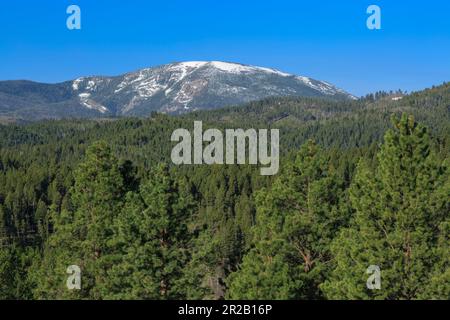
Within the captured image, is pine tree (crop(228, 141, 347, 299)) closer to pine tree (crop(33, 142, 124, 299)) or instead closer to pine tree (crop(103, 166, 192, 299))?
pine tree (crop(103, 166, 192, 299))

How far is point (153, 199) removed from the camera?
35.6 meters

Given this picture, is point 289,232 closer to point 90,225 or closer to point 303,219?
point 303,219

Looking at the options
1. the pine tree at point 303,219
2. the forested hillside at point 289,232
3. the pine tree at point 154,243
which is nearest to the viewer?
the forested hillside at point 289,232

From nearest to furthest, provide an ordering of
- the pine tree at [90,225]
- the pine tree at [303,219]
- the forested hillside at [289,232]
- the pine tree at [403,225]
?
the pine tree at [403,225], the forested hillside at [289,232], the pine tree at [303,219], the pine tree at [90,225]

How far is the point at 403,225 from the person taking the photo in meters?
31.0

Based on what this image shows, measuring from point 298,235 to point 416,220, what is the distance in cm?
964

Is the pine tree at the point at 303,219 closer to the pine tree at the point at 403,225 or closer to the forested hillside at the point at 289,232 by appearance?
the forested hillside at the point at 289,232

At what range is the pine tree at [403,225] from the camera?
1198 inches

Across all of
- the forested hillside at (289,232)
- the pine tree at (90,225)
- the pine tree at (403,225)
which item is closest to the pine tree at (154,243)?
the forested hillside at (289,232)

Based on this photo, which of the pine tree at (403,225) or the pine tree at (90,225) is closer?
the pine tree at (403,225)

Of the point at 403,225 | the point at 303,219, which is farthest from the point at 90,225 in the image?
the point at 403,225

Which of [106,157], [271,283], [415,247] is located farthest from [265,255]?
[106,157]

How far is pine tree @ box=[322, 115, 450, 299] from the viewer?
30422 mm

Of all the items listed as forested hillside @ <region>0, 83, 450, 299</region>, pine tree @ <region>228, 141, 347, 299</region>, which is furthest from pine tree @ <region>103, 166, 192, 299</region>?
pine tree @ <region>228, 141, 347, 299</region>
